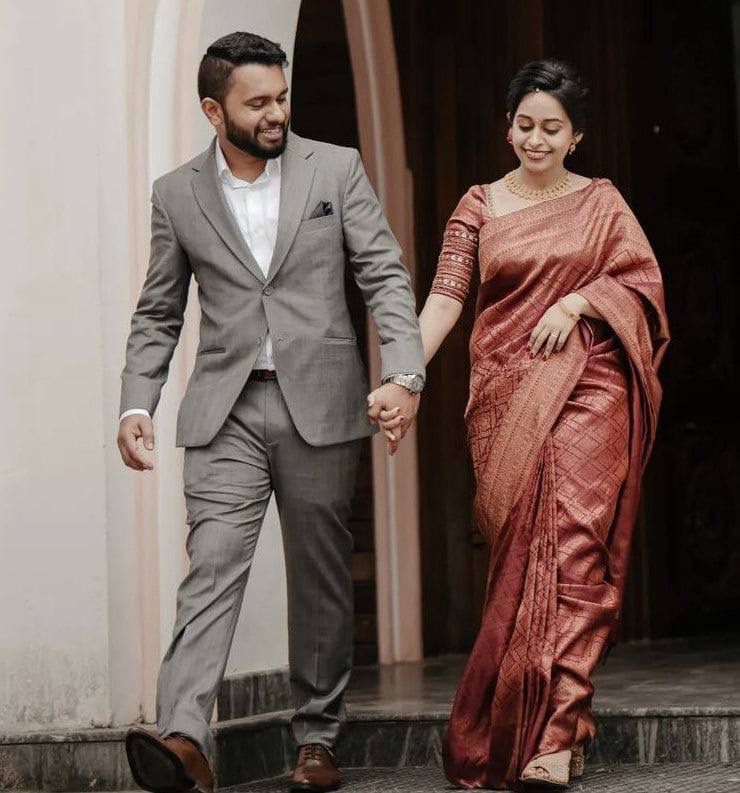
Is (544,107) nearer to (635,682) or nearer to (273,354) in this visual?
(273,354)

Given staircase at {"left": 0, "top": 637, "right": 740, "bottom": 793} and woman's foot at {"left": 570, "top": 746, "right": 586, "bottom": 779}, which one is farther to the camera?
staircase at {"left": 0, "top": 637, "right": 740, "bottom": 793}

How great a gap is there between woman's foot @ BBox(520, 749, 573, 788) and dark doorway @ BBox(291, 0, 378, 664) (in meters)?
3.01

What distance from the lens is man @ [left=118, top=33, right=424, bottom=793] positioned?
4.81 meters

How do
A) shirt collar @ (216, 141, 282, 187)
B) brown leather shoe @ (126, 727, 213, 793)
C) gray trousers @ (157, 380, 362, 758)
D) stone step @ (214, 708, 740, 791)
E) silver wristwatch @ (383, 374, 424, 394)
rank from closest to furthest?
brown leather shoe @ (126, 727, 213, 793), gray trousers @ (157, 380, 362, 758), silver wristwatch @ (383, 374, 424, 394), shirt collar @ (216, 141, 282, 187), stone step @ (214, 708, 740, 791)

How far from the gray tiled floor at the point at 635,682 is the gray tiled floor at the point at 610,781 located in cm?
23

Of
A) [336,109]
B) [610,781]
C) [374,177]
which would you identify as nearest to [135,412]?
[610,781]

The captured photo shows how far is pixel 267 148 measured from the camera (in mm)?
4832

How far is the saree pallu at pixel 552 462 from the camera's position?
4.94 m

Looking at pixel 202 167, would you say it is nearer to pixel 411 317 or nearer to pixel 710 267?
pixel 411 317

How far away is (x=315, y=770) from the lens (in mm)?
4965

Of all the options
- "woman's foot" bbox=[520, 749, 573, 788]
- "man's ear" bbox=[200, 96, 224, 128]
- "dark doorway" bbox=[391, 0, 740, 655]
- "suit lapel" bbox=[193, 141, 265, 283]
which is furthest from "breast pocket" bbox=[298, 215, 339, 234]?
"dark doorway" bbox=[391, 0, 740, 655]

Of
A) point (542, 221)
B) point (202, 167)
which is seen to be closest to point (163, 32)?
point (202, 167)

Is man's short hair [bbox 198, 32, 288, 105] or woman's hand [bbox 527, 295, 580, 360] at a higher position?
man's short hair [bbox 198, 32, 288, 105]

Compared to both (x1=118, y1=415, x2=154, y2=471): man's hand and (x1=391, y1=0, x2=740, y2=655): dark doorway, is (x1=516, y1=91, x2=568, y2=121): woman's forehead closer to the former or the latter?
(x1=118, y1=415, x2=154, y2=471): man's hand
